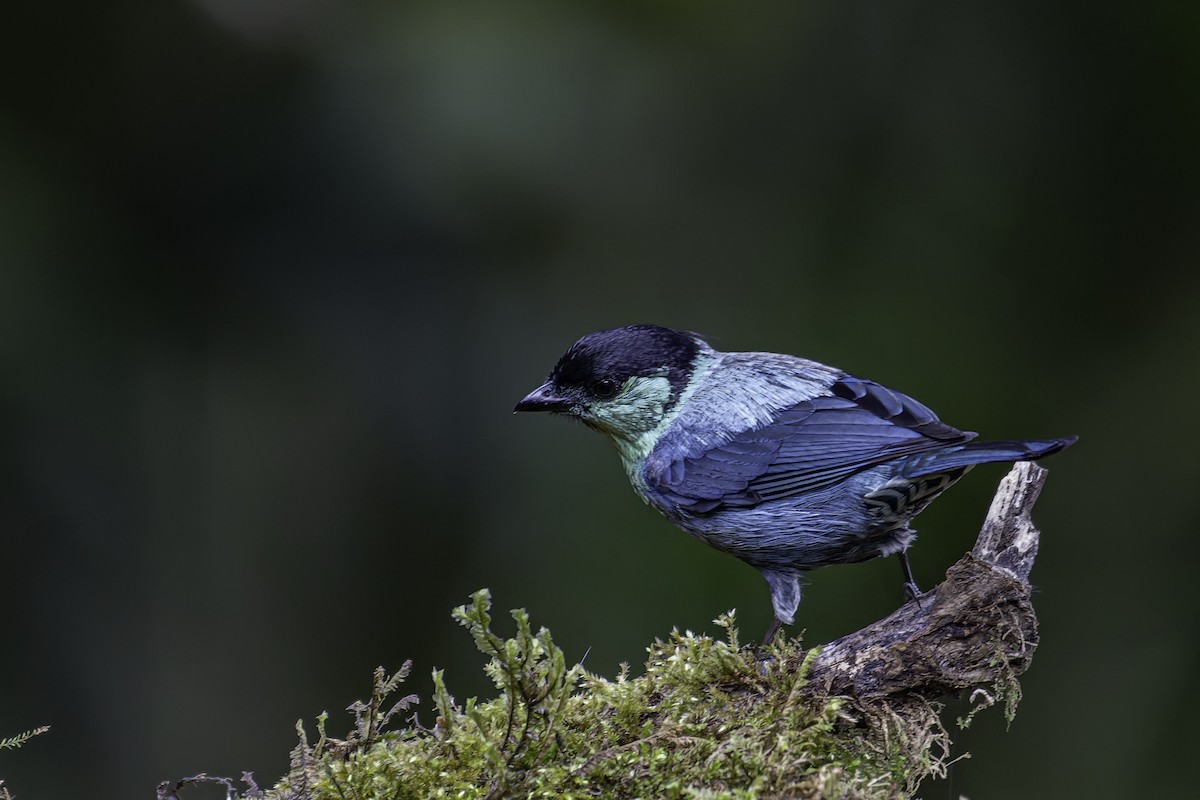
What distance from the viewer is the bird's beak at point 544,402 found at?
3791mm

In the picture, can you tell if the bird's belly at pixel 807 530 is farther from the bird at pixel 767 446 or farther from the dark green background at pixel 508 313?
the dark green background at pixel 508 313

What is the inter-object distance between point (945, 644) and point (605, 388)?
4.89ft

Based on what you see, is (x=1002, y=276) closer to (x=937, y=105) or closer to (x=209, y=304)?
(x=937, y=105)

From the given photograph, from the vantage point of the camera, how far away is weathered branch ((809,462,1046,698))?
2711 millimetres

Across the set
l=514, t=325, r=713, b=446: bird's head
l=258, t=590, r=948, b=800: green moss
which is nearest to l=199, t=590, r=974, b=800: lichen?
l=258, t=590, r=948, b=800: green moss

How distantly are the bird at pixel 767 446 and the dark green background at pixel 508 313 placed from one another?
169cm

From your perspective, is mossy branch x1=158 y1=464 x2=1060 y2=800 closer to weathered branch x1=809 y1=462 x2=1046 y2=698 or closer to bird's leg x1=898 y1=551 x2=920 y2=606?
weathered branch x1=809 y1=462 x2=1046 y2=698

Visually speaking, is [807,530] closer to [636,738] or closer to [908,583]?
[908,583]

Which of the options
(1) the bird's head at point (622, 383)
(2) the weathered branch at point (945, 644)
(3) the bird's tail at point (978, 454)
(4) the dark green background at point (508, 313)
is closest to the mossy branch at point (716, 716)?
(2) the weathered branch at point (945, 644)

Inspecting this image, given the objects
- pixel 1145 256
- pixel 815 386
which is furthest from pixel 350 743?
pixel 1145 256

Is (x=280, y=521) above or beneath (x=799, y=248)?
beneath

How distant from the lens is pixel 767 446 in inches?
138

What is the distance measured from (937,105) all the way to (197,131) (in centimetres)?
389

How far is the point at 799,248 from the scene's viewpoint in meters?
5.56
